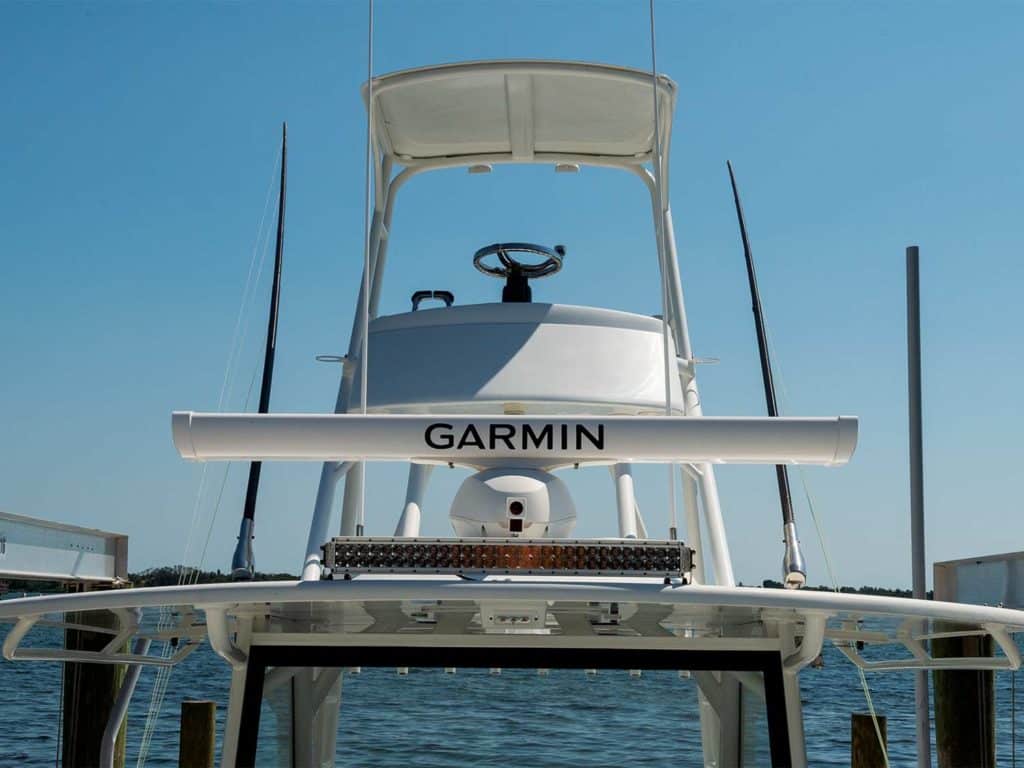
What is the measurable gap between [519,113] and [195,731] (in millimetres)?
5591

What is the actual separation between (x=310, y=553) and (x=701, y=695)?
220cm

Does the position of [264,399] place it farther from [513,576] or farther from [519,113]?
[513,576]

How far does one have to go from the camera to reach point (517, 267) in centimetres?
775

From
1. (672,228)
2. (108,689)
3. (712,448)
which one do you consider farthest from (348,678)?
(108,689)

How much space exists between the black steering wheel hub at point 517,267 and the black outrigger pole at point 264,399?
162cm

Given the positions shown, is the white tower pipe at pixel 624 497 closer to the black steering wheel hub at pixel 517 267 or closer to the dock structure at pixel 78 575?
the black steering wheel hub at pixel 517 267

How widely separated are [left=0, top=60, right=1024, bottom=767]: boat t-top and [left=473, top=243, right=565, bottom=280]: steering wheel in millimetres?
691

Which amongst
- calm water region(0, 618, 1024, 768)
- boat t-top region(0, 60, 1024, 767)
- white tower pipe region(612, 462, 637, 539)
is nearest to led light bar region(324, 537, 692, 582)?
boat t-top region(0, 60, 1024, 767)

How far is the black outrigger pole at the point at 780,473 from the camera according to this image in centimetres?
664

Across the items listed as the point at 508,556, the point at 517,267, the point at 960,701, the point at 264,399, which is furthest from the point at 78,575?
the point at 960,701

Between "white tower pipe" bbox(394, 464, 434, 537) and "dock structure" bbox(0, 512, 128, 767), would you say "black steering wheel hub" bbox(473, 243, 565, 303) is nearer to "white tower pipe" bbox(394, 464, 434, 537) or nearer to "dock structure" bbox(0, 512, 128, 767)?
"white tower pipe" bbox(394, 464, 434, 537)

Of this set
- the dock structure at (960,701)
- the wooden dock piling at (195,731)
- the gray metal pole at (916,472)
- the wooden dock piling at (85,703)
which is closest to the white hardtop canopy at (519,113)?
the gray metal pole at (916,472)

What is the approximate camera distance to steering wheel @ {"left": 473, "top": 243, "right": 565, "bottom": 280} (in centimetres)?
773

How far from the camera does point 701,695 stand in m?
5.43
